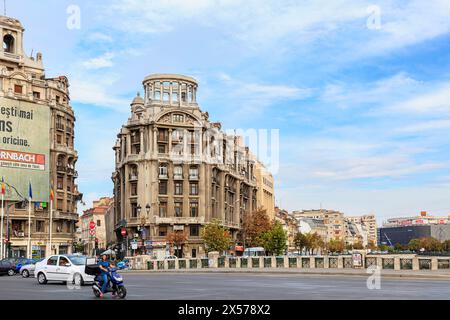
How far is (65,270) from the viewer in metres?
31.1

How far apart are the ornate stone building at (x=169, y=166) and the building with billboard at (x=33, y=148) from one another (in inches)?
386

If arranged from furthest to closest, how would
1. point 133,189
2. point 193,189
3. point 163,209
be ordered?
1. point 133,189
2. point 193,189
3. point 163,209

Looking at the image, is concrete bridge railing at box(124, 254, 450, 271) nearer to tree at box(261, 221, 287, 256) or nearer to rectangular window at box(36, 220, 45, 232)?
rectangular window at box(36, 220, 45, 232)

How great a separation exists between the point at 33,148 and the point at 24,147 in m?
1.36

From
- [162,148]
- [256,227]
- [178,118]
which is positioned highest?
[178,118]

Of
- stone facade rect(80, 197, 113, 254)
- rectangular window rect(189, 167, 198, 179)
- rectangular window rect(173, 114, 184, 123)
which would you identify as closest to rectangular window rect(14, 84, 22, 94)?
rectangular window rect(173, 114, 184, 123)

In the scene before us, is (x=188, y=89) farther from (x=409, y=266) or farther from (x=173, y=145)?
(x=409, y=266)

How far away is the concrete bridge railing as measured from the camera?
47.5 m

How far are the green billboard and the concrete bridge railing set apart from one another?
34.3 m

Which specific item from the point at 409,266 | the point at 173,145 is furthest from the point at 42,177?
the point at 409,266

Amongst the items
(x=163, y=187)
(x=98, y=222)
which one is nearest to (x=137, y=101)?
(x=163, y=187)

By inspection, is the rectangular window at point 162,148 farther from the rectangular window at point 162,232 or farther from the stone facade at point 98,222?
the stone facade at point 98,222

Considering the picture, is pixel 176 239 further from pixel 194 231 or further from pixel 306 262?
pixel 306 262
